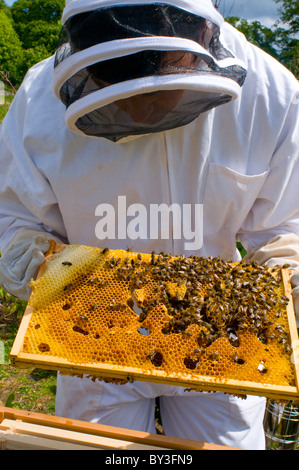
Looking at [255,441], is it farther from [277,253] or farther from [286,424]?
[277,253]

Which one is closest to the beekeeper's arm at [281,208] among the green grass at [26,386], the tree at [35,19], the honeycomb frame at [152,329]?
the honeycomb frame at [152,329]

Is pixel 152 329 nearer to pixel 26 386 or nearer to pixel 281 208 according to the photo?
pixel 281 208

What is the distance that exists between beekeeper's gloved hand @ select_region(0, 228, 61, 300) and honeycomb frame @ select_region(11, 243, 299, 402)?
0.10 meters

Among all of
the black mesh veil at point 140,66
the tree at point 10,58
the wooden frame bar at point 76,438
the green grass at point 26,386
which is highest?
the black mesh veil at point 140,66

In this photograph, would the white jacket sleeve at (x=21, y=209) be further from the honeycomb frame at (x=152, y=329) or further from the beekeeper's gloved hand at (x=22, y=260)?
the honeycomb frame at (x=152, y=329)

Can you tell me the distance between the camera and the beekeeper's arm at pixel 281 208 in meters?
2.70

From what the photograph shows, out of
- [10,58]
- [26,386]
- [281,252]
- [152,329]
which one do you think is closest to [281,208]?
[281,252]

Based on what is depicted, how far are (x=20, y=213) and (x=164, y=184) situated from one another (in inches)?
42.2

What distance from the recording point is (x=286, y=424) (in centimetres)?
380

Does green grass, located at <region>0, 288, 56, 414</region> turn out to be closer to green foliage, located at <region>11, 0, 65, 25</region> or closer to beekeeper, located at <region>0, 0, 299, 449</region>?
beekeeper, located at <region>0, 0, 299, 449</region>

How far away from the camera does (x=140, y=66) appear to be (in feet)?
6.66

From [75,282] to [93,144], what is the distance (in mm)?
945

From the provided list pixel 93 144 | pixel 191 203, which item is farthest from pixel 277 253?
pixel 93 144

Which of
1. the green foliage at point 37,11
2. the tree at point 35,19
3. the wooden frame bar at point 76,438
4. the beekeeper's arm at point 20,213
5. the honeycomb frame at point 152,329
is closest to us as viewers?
the wooden frame bar at point 76,438
